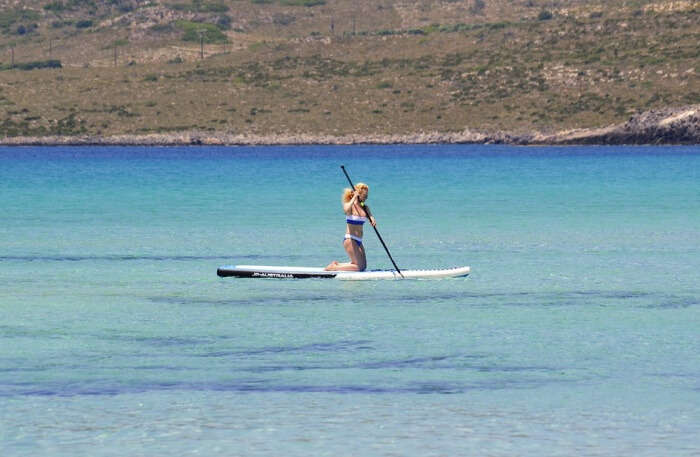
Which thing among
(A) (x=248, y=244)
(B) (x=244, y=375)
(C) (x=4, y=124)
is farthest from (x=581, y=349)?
(C) (x=4, y=124)

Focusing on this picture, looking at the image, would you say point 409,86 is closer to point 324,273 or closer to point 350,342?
point 324,273

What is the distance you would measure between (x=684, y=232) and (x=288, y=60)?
144 meters

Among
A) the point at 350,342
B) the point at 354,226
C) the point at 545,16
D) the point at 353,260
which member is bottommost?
the point at 545,16

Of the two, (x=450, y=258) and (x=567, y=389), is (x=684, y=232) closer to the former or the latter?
(x=450, y=258)

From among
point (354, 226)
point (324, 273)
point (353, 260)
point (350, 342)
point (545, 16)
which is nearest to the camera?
point (350, 342)

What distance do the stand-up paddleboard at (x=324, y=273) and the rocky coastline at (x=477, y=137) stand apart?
106 meters

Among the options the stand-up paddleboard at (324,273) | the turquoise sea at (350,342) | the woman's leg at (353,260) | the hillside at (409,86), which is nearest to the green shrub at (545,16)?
the hillside at (409,86)

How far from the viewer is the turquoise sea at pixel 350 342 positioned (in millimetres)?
11594

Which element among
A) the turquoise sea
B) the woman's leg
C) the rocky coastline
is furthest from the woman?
the rocky coastline

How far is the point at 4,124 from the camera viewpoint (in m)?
156

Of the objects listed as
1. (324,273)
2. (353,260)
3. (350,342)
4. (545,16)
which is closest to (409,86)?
(545,16)

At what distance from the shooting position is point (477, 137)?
472 feet

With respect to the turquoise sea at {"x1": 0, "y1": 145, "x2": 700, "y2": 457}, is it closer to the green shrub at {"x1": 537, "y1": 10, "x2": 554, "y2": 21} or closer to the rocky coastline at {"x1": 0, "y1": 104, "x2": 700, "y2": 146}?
the rocky coastline at {"x1": 0, "y1": 104, "x2": 700, "y2": 146}

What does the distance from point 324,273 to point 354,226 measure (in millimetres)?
828
